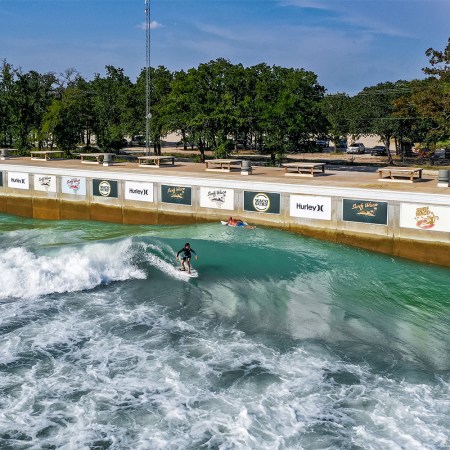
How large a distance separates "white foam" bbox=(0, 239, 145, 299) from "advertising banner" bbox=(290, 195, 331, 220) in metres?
9.38

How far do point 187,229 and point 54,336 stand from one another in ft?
49.0

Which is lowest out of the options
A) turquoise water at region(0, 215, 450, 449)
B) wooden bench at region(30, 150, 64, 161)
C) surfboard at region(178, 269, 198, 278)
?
turquoise water at region(0, 215, 450, 449)

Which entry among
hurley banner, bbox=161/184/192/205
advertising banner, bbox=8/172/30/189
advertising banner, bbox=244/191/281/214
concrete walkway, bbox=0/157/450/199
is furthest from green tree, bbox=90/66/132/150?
advertising banner, bbox=244/191/281/214

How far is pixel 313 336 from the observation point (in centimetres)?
1670

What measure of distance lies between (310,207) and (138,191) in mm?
11650

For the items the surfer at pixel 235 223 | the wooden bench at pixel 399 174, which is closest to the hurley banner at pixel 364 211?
the wooden bench at pixel 399 174

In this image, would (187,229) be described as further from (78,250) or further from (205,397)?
(205,397)

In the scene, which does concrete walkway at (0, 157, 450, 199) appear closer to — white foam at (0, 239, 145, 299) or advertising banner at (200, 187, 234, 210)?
advertising banner at (200, 187, 234, 210)

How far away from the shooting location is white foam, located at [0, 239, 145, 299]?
2083cm

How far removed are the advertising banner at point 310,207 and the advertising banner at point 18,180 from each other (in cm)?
2073

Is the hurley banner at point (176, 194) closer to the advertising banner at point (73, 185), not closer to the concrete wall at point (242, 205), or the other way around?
the concrete wall at point (242, 205)

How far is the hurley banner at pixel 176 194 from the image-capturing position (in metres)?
32.5

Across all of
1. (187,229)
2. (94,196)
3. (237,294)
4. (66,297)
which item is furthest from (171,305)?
(94,196)

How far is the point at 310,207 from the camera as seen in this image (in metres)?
28.7
